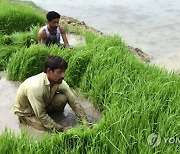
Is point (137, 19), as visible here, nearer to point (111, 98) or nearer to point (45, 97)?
point (111, 98)

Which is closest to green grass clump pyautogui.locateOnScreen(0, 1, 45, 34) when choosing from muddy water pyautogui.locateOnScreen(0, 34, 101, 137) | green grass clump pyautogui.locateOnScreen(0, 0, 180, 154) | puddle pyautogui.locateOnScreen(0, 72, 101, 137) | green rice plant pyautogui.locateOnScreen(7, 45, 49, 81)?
green grass clump pyautogui.locateOnScreen(0, 0, 180, 154)

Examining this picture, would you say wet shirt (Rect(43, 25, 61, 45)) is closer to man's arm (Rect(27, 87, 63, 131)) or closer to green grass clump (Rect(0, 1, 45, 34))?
green grass clump (Rect(0, 1, 45, 34))

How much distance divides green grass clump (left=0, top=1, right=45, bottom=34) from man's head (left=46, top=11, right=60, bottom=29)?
6.52ft

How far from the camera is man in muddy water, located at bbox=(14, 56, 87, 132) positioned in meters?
4.05

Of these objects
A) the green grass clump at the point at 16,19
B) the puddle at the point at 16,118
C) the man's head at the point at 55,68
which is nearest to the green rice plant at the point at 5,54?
the puddle at the point at 16,118

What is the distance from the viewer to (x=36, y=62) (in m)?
5.76

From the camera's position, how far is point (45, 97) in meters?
4.32

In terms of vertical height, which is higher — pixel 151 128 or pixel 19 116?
pixel 151 128

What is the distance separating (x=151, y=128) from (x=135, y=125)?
0.16 meters

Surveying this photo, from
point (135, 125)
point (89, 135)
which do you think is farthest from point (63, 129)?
A: point (135, 125)

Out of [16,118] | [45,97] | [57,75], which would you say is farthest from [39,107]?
[16,118]

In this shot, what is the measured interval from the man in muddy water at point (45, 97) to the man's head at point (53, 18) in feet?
6.44

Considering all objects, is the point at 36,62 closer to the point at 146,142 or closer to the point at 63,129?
the point at 63,129

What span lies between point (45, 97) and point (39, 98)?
0.58 feet
